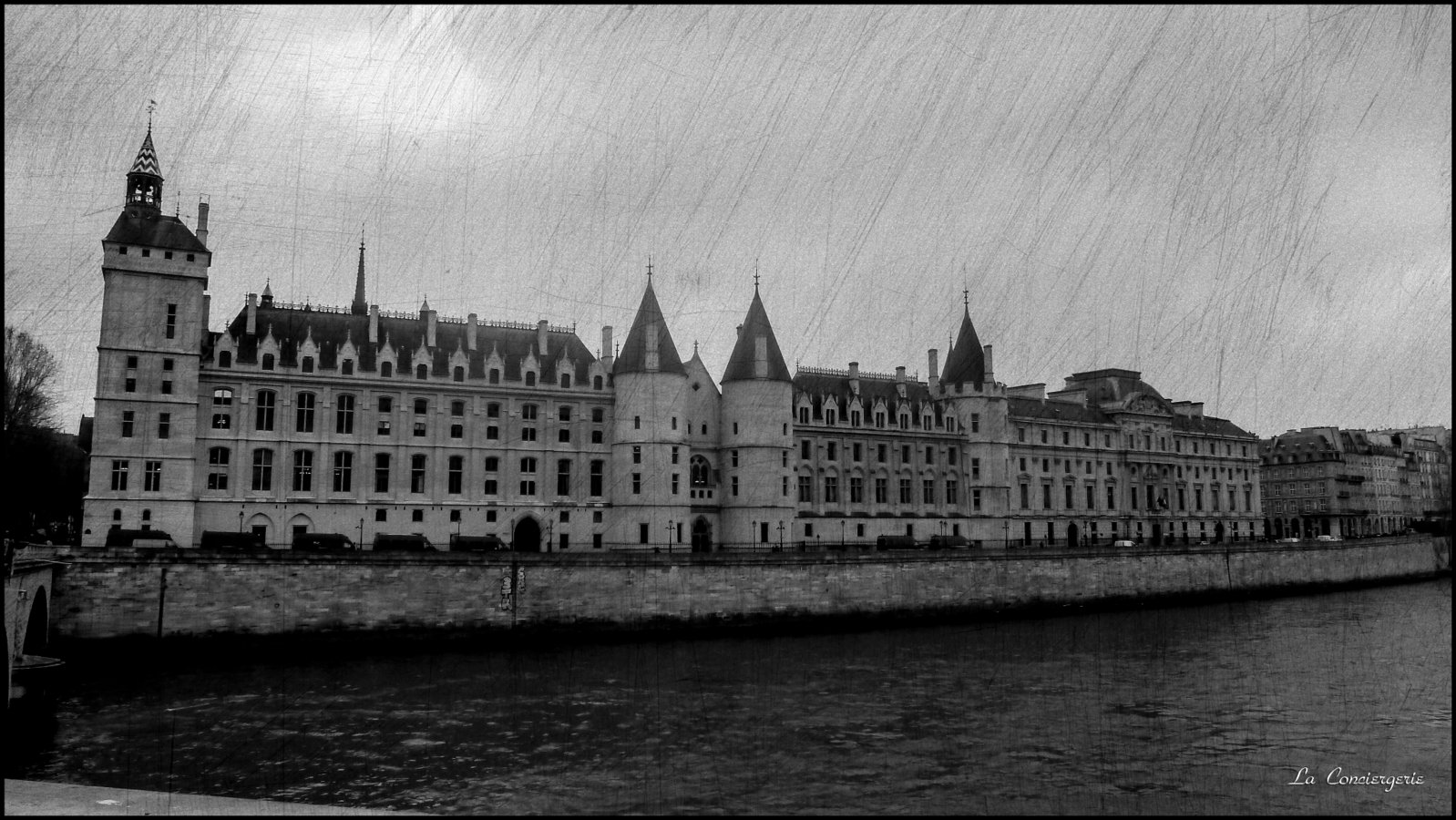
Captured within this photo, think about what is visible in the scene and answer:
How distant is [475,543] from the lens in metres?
46.7

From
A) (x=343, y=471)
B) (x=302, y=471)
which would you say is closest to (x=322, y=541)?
(x=302, y=471)

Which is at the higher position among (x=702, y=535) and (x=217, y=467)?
(x=217, y=467)

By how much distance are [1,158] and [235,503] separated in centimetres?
4272

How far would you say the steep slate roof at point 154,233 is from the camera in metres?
45.4

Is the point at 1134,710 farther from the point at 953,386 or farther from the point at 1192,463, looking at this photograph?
the point at 1192,463

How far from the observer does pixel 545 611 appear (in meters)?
42.8

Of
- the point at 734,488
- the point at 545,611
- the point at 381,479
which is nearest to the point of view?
the point at 545,611

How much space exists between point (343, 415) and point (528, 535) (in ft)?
36.1

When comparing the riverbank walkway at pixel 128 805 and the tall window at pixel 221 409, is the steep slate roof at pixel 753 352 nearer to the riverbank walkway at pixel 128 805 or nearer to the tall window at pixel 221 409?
the tall window at pixel 221 409

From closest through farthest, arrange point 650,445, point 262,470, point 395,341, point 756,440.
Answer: point 262,470
point 395,341
point 650,445
point 756,440

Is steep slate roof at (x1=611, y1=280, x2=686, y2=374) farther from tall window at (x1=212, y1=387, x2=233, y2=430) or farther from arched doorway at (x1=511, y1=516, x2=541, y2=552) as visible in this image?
tall window at (x1=212, y1=387, x2=233, y2=430)

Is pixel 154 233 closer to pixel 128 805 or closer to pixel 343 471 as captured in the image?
pixel 343 471

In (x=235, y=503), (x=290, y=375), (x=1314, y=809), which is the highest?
(x=290, y=375)

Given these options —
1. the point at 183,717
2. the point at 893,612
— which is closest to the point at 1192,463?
the point at 893,612
